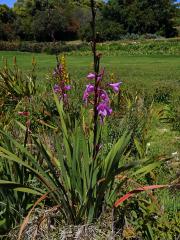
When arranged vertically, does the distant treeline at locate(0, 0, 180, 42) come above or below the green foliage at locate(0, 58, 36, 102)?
above

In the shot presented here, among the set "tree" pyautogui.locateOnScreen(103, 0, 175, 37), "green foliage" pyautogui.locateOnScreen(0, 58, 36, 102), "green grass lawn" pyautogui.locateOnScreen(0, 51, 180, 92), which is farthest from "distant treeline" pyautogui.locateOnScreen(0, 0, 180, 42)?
"green foliage" pyautogui.locateOnScreen(0, 58, 36, 102)

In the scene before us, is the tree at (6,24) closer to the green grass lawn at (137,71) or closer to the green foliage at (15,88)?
the green grass lawn at (137,71)

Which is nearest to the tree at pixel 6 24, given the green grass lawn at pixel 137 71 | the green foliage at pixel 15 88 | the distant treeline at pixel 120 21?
the distant treeline at pixel 120 21

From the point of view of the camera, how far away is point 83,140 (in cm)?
316

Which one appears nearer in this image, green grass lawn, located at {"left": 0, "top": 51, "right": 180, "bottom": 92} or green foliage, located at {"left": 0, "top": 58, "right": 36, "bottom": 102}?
green foliage, located at {"left": 0, "top": 58, "right": 36, "bottom": 102}

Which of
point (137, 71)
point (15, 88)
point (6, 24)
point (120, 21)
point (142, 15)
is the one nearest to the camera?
point (15, 88)

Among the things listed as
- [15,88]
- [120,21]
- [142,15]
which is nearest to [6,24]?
[120,21]

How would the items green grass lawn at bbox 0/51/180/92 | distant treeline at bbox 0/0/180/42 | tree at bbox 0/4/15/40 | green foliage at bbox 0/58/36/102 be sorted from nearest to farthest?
green foliage at bbox 0/58/36/102
green grass lawn at bbox 0/51/180/92
tree at bbox 0/4/15/40
distant treeline at bbox 0/0/180/42

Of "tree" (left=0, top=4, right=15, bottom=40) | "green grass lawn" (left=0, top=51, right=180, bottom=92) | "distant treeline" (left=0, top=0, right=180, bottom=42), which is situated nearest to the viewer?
"green grass lawn" (left=0, top=51, right=180, bottom=92)

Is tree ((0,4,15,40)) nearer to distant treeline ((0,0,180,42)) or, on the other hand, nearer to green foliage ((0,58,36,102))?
distant treeline ((0,0,180,42))

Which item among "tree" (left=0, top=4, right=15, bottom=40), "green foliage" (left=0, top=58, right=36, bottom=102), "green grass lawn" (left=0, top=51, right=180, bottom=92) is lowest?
"green grass lawn" (left=0, top=51, right=180, bottom=92)

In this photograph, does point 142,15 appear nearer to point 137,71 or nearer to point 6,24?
point 6,24

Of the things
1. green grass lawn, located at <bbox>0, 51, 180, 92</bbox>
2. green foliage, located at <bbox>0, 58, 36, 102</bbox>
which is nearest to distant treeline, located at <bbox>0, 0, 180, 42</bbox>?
green grass lawn, located at <bbox>0, 51, 180, 92</bbox>

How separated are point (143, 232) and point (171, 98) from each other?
20.9ft
